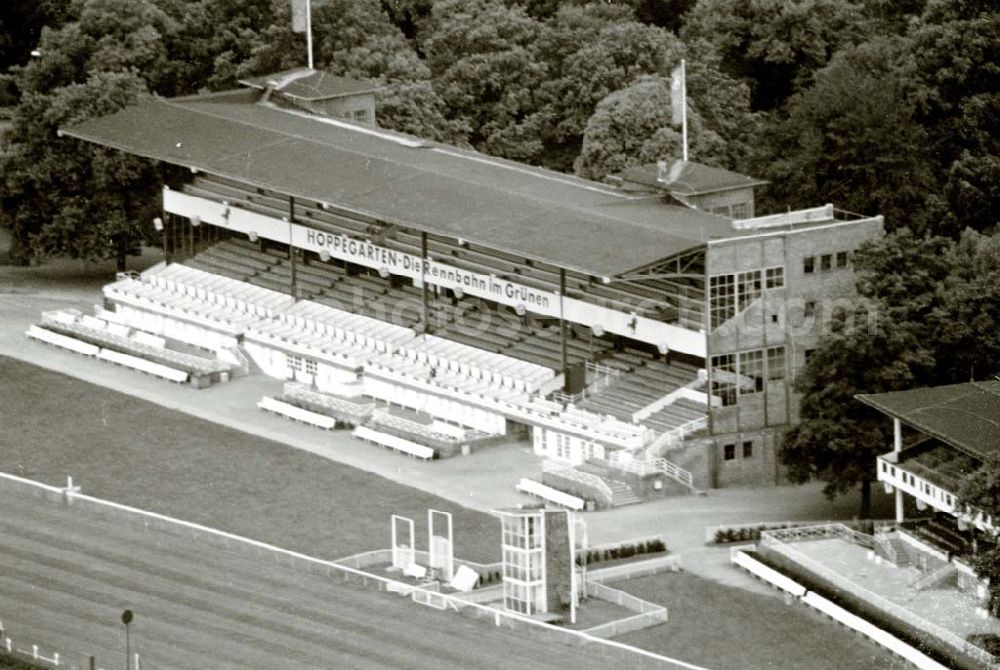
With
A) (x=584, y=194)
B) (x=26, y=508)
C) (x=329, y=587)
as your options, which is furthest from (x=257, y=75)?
(x=329, y=587)

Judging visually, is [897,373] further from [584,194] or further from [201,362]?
[201,362]

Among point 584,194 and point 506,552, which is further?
point 584,194

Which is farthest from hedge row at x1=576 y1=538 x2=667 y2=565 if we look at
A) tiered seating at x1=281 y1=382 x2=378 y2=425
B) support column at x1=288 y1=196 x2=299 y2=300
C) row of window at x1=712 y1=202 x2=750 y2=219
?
support column at x1=288 y1=196 x2=299 y2=300

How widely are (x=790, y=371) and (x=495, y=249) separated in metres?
15.5

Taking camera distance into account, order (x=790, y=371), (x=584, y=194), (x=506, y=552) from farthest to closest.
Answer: (x=584, y=194) < (x=790, y=371) < (x=506, y=552)

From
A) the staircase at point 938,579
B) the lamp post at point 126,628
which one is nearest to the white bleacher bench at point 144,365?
the lamp post at point 126,628

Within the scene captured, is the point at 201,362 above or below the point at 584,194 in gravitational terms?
below

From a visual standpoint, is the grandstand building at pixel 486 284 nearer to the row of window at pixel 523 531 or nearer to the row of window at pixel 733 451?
the row of window at pixel 733 451

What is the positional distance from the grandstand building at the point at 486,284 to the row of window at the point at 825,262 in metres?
0.09

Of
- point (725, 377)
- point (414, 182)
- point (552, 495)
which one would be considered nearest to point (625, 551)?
point (552, 495)

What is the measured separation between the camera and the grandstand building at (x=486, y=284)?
12300cm

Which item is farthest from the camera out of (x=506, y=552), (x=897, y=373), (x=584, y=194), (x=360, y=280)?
(x=360, y=280)

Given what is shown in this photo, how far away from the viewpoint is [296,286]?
143625 mm

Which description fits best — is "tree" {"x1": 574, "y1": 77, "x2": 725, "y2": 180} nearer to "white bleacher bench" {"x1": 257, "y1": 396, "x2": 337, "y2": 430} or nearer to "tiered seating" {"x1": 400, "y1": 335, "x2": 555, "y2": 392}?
"tiered seating" {"x1": 400, "y1": 335, "x2": 555, "y2": 392}
